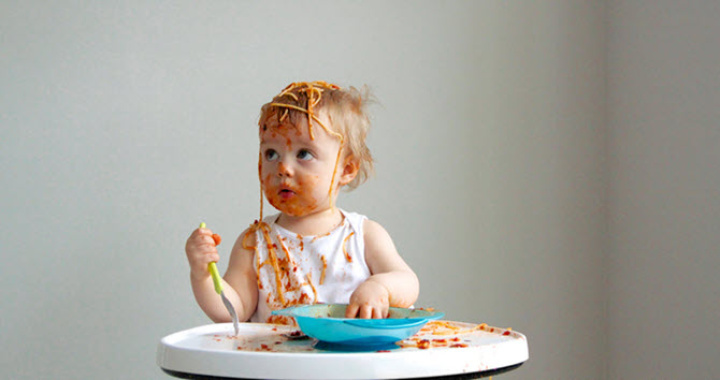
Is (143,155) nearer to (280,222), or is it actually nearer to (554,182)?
(280,222)

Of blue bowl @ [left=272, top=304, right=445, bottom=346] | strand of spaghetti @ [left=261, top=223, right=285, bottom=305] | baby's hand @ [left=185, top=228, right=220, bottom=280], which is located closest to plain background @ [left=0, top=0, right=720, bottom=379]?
strand of spaghetti @ [left=261, top=223, right=285, bottom=305]

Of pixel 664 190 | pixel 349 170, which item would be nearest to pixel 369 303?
pixel 349 170

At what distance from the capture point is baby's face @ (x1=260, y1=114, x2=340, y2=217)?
3.52 ft

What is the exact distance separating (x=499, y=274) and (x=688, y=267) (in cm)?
39

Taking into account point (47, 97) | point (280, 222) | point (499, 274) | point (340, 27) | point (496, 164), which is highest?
point (340, 27)

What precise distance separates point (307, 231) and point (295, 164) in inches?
5.0

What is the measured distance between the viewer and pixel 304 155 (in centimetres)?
108

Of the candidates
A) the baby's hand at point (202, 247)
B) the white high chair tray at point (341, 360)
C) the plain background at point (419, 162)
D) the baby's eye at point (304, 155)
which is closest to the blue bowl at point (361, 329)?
the white high chair tray at point (341, 360)

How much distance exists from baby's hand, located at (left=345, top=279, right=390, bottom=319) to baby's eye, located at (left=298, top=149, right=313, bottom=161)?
0.72 ft

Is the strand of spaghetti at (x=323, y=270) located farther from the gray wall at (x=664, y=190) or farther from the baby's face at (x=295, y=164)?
the gray wall at (x=664, y=190)

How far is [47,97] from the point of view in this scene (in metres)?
1.42

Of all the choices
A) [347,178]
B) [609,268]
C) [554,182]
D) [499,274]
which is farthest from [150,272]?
[609,268]

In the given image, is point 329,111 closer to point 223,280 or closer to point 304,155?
point 304,155

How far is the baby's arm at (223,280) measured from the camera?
3.23 ft
